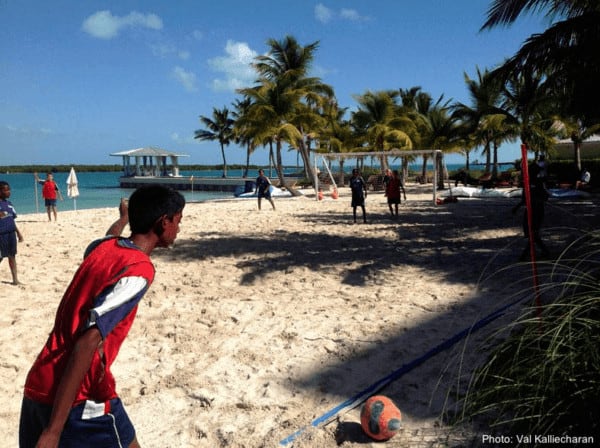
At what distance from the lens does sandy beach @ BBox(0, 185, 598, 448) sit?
3.17 m

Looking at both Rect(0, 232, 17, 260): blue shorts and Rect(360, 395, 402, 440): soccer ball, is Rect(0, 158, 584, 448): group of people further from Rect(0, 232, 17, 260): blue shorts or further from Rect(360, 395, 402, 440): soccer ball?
Rect(0, 232, 17, 260): blue shorts

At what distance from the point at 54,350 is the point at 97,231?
11027 millimetres

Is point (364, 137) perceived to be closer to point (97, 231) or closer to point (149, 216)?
point (97, 231)

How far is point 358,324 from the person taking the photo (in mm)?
4680

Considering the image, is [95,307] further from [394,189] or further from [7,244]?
[394,189]

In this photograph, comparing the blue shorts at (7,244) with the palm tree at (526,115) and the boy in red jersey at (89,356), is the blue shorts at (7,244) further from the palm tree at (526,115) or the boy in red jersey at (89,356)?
the palm tree at (526,115)

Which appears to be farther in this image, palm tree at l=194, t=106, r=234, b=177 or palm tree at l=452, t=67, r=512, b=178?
palm tree at l=194, t=106, r=234, b=177

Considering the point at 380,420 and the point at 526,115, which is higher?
the point at 526,115

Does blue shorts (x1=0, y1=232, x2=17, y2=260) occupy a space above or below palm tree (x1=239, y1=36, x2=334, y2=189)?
below

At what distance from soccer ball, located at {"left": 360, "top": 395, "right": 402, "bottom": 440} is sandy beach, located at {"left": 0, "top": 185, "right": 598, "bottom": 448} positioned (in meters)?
0.07

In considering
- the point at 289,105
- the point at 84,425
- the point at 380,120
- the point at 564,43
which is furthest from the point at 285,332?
the point at 380,120

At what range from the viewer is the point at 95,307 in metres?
1.40

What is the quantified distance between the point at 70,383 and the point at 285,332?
10.9 ft

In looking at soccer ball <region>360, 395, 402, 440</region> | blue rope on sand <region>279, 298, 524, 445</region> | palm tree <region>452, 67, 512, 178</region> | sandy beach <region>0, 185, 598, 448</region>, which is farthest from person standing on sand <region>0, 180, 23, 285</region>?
palm tree <region>452, 67, 512, 178</region>
